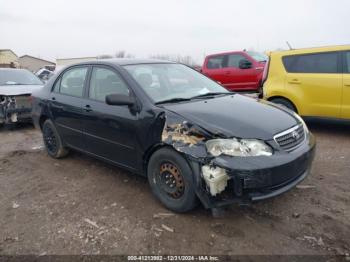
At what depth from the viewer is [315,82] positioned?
20.1 feet

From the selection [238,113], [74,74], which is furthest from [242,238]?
[74,74]

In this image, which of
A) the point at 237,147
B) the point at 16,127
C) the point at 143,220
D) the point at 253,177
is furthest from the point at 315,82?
the point at 16,127

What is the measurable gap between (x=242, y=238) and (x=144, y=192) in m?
1.42

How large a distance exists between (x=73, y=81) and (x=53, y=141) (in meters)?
1.16

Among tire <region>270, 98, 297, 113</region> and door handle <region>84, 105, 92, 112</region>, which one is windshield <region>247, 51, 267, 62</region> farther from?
door handle <region>84, 105, 92, 112</region>

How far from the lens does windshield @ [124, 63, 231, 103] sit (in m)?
3.80

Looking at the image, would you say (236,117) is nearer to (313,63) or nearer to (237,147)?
(237,147)

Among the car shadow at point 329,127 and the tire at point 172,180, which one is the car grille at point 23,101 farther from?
the car shadow at point 329,127

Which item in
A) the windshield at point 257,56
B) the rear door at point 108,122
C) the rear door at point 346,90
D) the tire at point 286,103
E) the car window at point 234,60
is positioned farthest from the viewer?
the car window at point 234,60

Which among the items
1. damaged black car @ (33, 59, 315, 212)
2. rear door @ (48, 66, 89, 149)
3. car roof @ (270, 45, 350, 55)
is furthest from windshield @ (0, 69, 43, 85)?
car roof @ (270, 45, 350, 55)

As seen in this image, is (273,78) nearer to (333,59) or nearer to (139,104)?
(333,59)

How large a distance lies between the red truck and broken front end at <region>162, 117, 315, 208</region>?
7.47m

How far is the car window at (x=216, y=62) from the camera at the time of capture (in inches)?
440

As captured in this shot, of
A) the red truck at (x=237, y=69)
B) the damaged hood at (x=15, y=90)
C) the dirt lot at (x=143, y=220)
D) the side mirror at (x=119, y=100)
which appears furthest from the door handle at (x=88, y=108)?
the red truck at (x=237, y=69)
